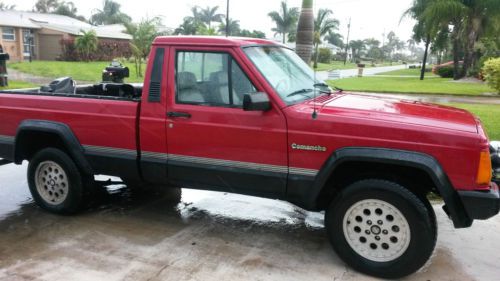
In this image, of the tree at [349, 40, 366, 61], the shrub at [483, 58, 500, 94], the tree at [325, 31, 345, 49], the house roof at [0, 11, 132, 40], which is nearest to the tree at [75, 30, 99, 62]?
the house roof at [0, 11, 132, 40]

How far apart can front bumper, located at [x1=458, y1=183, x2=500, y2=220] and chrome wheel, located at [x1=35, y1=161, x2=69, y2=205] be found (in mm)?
3974

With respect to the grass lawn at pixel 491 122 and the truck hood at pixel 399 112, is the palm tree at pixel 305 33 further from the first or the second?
the truck hood at pixel 399 112

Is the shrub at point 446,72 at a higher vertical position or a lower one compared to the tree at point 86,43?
lower

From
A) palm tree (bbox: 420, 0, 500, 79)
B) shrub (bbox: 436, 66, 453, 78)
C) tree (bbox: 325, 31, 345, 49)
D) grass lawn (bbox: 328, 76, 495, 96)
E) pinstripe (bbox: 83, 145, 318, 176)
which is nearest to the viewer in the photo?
pinstripe (bbox: 83, 145, 318, 176)

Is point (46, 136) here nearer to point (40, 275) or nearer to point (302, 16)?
point (40, 275)

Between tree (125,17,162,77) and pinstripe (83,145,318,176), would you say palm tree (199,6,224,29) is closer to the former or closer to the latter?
tree (125,17,162,77)

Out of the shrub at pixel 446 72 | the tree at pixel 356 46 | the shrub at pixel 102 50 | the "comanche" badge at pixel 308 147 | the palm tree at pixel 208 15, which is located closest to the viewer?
the "comanche" badge at pixel 308 147

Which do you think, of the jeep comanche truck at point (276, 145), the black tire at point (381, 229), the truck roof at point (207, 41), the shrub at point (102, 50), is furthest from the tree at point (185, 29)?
the black tire at point (381, 229)

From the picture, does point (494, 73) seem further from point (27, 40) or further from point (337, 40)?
point (337, 40)

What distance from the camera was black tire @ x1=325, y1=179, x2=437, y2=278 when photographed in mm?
3756

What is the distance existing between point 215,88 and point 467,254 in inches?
112

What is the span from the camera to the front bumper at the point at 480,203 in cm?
359

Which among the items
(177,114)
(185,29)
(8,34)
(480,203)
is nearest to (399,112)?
(480,203)

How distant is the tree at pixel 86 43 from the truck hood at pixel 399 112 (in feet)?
125
